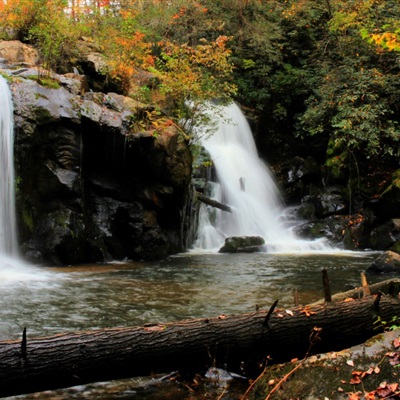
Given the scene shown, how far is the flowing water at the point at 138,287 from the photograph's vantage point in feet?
19.7

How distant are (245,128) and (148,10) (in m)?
8.27

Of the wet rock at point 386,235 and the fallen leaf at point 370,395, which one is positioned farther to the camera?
the wet rock at point 386,235

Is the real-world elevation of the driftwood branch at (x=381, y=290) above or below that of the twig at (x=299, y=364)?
above

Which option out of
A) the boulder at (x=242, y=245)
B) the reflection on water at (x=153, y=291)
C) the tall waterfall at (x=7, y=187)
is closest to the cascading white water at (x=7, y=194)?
the tall waterfall at (x=7, y=187)

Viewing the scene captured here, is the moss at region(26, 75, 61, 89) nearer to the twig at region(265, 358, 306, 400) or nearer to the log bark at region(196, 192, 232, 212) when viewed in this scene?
the log bark at region(196, 192, 232, 212)

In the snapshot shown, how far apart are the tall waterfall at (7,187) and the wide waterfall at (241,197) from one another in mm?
6704

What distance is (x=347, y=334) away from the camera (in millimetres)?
4297

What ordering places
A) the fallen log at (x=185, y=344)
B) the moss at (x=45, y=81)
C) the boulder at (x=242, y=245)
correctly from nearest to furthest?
1. the fallen log at (x=185, y=344)
2. the moss at (x=45, y=81)
3. the boulder at (x=242, y=245)

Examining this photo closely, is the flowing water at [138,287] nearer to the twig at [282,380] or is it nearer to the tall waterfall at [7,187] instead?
the tall waterfall at [7,187]

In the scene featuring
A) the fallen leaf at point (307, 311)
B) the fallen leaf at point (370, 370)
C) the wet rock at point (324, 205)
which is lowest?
the fallen leaf at point (370, 370)

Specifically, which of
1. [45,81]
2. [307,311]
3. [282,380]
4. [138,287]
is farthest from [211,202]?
[282,380]

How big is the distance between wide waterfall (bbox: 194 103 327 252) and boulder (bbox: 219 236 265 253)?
0.41 metres

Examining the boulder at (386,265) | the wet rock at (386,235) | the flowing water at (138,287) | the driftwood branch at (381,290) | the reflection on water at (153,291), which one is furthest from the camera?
the wet rock at (386,235)

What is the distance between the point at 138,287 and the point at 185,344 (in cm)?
521
